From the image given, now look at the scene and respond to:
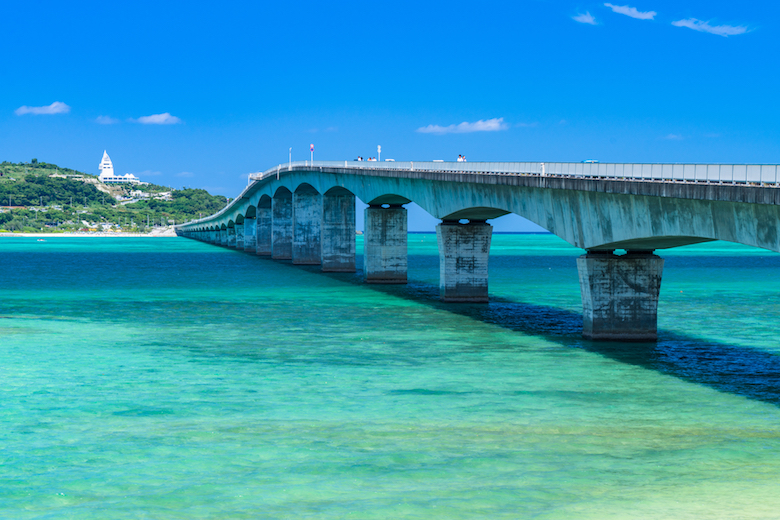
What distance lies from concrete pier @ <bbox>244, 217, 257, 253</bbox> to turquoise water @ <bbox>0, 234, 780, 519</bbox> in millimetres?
95801

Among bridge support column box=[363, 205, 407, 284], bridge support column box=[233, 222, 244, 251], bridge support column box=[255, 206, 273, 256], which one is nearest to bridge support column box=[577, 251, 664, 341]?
bridge support column box=[363, 205, 407, 284]

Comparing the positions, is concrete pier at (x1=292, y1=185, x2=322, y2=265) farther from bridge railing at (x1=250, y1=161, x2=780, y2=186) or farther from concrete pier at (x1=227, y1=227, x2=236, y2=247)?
concrete pier at (x1=227, y1=227, x2=236, y2=247)

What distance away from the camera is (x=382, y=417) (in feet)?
75.9

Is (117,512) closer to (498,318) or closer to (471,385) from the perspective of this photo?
(471,385)

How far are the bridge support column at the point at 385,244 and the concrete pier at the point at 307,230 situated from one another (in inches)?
1077

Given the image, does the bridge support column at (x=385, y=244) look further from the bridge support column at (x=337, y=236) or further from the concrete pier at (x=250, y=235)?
the concrete pier at (x=250, y=235)

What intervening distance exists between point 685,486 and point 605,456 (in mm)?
2210

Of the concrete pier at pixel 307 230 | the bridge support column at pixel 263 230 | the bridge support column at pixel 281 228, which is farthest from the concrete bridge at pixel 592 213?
the bridge support column at pixel 263 230

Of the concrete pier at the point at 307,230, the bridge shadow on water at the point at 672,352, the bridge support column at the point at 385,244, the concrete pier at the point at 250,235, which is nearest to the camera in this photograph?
the bridge shadow on water at the point at 672,352

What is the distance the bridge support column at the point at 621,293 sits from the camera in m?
36.2

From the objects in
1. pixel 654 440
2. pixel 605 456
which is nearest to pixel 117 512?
pixel 605 456

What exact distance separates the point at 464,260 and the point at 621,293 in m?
18.4

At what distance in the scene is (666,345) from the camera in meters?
36.6

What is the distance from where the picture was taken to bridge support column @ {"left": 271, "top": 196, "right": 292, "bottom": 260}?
110 m
